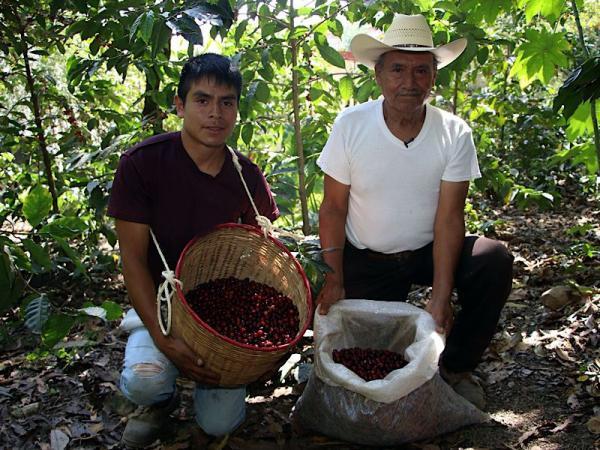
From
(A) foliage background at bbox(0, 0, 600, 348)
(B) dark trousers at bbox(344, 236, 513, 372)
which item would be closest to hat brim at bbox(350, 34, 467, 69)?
(A) foliage background at bbox(0, 0, 600, 348)

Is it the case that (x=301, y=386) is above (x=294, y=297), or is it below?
below

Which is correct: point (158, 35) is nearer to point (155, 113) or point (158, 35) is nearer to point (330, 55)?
point (330, 55)

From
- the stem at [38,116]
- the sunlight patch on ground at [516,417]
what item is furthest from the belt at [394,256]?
the stem at [38,116]

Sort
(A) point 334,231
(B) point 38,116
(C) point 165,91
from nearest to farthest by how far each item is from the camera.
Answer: (A) point 334,231 < (C) point 165,91 < (B) point 38,116

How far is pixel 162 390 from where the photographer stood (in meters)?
2.14

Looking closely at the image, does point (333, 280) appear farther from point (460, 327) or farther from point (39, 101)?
point (39, 101)

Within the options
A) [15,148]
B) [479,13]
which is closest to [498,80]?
[479,13]

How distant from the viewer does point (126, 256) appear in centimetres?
211

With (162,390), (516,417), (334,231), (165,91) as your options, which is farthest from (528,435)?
(165,91)

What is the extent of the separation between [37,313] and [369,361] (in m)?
1.19

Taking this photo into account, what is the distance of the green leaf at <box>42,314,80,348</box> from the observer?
5.57 ft

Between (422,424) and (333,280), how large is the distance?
0.65 meters

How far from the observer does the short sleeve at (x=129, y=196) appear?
82.1 inches

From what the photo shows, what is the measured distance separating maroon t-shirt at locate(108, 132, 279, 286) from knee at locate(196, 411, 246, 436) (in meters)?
0.53
